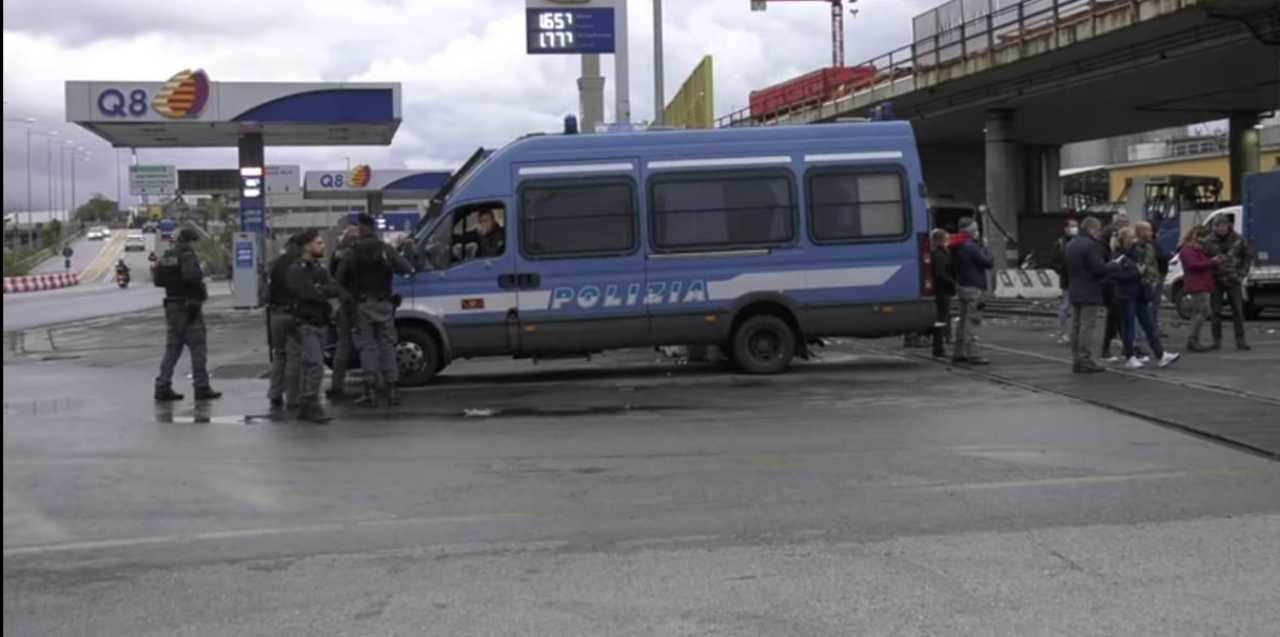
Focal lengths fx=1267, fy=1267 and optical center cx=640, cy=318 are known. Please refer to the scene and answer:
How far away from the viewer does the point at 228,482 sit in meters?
8.40

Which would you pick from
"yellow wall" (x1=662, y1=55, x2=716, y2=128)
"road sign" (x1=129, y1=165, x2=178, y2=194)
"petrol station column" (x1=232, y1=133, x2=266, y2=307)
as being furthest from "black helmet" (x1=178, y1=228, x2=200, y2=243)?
"road sign" (x1=129, y1=165, x2=178, y2=194)

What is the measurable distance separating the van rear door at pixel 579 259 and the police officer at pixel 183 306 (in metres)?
3.28

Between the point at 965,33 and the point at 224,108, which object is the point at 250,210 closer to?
the point at 224,108

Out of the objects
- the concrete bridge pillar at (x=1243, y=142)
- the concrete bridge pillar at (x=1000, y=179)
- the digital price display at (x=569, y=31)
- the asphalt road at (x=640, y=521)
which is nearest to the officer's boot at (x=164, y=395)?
the asphalt road at (x=640, y=521)

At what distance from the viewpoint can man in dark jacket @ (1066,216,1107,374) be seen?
13641mm

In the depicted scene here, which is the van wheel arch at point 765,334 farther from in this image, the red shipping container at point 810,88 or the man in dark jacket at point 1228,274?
the red shipping container at point 810,88

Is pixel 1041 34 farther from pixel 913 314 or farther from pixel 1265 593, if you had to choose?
pixel 1265 593

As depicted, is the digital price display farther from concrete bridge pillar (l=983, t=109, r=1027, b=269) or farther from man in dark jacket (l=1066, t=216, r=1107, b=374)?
concrete bridge pillar (l=983, t=109, r=1027, b=269)

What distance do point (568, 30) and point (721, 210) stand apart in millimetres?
11879

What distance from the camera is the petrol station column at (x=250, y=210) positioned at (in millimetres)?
32469

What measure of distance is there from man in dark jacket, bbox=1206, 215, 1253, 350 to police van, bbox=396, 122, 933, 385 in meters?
4.73

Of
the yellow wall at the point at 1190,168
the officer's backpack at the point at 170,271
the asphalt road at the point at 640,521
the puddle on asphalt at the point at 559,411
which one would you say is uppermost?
the yellow wall at the point at 1190,168

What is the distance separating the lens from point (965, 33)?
118 ft

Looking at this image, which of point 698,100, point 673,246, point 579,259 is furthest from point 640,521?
point 698,100
